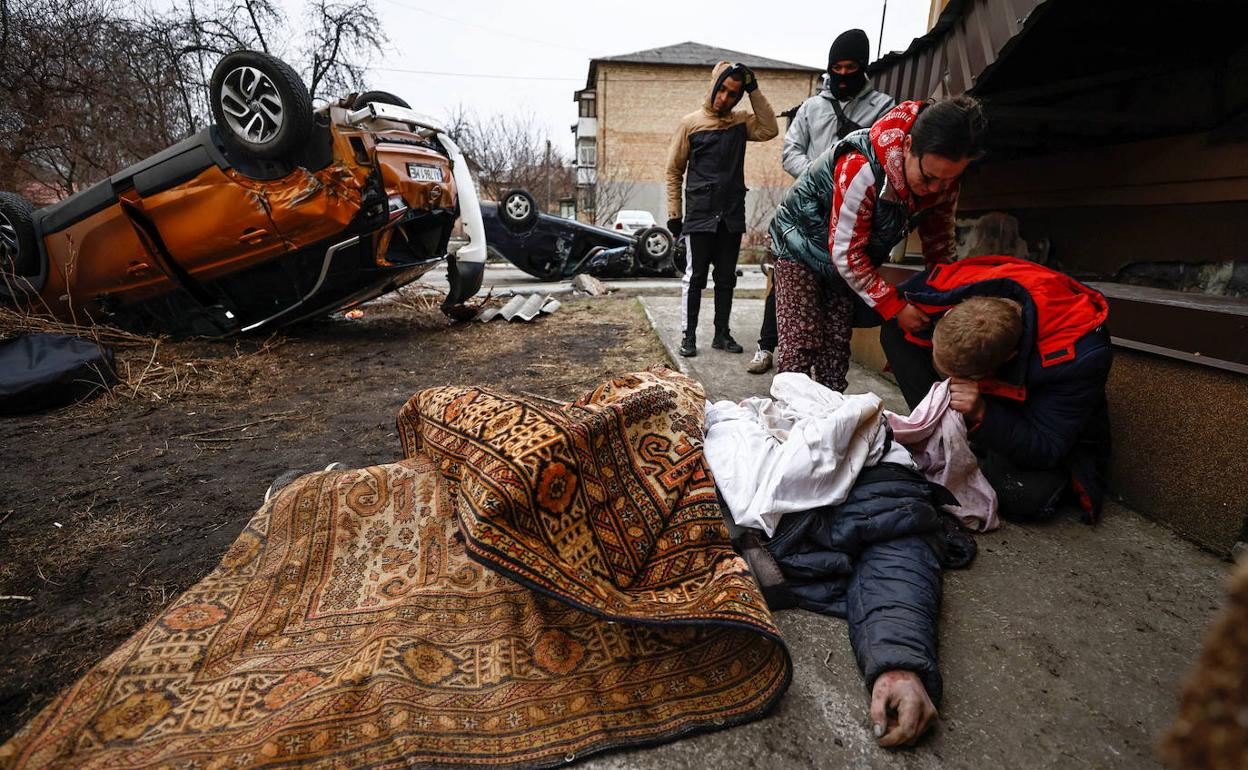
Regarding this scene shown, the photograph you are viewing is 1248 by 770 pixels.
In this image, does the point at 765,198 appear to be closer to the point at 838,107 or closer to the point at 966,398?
the point at 838,107

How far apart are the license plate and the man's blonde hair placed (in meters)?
4.28

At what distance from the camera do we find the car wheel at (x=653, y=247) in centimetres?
1046

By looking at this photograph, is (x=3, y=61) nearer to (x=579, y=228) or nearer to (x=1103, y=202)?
(x=579, y=228)

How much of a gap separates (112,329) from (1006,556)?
624cm

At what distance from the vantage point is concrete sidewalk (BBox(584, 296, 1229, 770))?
120cm

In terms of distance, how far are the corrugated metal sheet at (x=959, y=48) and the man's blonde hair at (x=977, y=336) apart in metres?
1.29

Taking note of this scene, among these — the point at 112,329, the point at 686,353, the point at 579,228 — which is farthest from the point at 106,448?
the point at 579,228

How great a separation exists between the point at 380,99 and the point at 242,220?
2.06 m

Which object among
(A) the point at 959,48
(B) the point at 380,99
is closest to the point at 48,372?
(B) the point at 380,99

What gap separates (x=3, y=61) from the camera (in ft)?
25.6

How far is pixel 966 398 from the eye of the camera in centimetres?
195

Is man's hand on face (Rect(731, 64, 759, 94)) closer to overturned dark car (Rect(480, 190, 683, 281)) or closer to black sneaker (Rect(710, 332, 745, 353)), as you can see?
black sneaker (Rect(710, 332, 745, 353))

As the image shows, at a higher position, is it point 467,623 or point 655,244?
point 655,244

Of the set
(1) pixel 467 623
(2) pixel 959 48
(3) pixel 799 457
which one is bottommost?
(1) pixel 467 623
